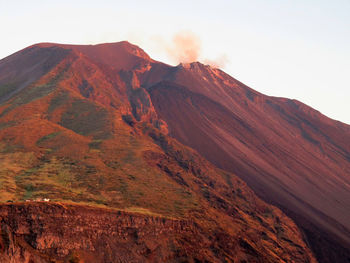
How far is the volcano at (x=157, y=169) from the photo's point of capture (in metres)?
44.1

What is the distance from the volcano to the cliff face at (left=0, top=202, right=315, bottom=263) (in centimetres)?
14

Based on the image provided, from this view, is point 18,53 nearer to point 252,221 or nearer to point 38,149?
point 38,149

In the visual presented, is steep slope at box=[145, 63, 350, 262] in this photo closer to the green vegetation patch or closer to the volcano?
the volcano

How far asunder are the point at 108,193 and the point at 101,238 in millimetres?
15911

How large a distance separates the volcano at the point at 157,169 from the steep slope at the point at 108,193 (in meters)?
0.24

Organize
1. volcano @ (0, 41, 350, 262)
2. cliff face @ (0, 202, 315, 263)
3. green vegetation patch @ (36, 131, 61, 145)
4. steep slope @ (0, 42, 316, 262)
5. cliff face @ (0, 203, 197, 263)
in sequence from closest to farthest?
cliff face @ (0, 203, 197, 263), cliff face @ (0, 202, 315, 263), steep slope @ (0, 42, 316, 262), volcano @ (0, 41, 350, 262), green vegetation patch @ (36, 131, 61, 145)

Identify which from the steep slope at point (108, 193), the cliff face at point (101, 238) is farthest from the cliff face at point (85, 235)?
the steep slope at point (108, 193)

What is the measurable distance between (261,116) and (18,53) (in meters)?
120

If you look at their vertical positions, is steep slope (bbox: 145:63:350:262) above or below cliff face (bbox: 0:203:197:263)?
above

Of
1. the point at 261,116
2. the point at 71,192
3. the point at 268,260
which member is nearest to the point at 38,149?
the point at 71,192

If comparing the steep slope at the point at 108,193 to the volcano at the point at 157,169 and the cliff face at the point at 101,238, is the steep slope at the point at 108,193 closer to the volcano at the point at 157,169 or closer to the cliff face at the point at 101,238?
the cliff face at the point at 101,238

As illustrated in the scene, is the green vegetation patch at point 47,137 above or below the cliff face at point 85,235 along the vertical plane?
above

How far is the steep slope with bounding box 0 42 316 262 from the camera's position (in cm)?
3997

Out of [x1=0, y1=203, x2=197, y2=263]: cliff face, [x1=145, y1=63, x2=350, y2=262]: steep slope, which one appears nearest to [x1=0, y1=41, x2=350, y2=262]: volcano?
[x1=0, y1=203, x2=197, y2=263]: cliff face
